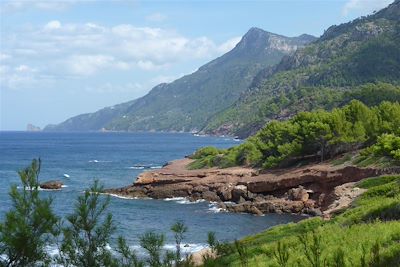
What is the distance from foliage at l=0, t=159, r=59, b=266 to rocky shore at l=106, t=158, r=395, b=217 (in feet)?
109

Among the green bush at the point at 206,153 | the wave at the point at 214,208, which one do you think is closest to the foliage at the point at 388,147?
the wave at the point at 214,208

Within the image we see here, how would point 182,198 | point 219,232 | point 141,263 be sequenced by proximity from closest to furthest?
point 141,263
point 219,232
point 182,198

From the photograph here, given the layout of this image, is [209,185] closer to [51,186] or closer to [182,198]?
[182,198]

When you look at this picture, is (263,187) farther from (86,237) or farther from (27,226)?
(27,226)

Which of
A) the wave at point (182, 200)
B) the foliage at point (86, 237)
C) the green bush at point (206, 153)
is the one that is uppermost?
the foliage at point (86, 237)

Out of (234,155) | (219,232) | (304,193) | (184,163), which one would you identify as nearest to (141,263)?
(219,232)

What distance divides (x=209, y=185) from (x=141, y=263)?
52574 mm

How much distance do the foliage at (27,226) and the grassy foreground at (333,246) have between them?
4235mm

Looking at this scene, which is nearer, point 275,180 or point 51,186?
point 275,180

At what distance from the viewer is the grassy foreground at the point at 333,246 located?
8159 millimetres

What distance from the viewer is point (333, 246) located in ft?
53.6

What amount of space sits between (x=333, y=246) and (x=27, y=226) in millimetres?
9567

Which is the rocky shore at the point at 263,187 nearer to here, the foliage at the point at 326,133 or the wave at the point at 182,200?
the wave at the point at 182,200

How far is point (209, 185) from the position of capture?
207ft
